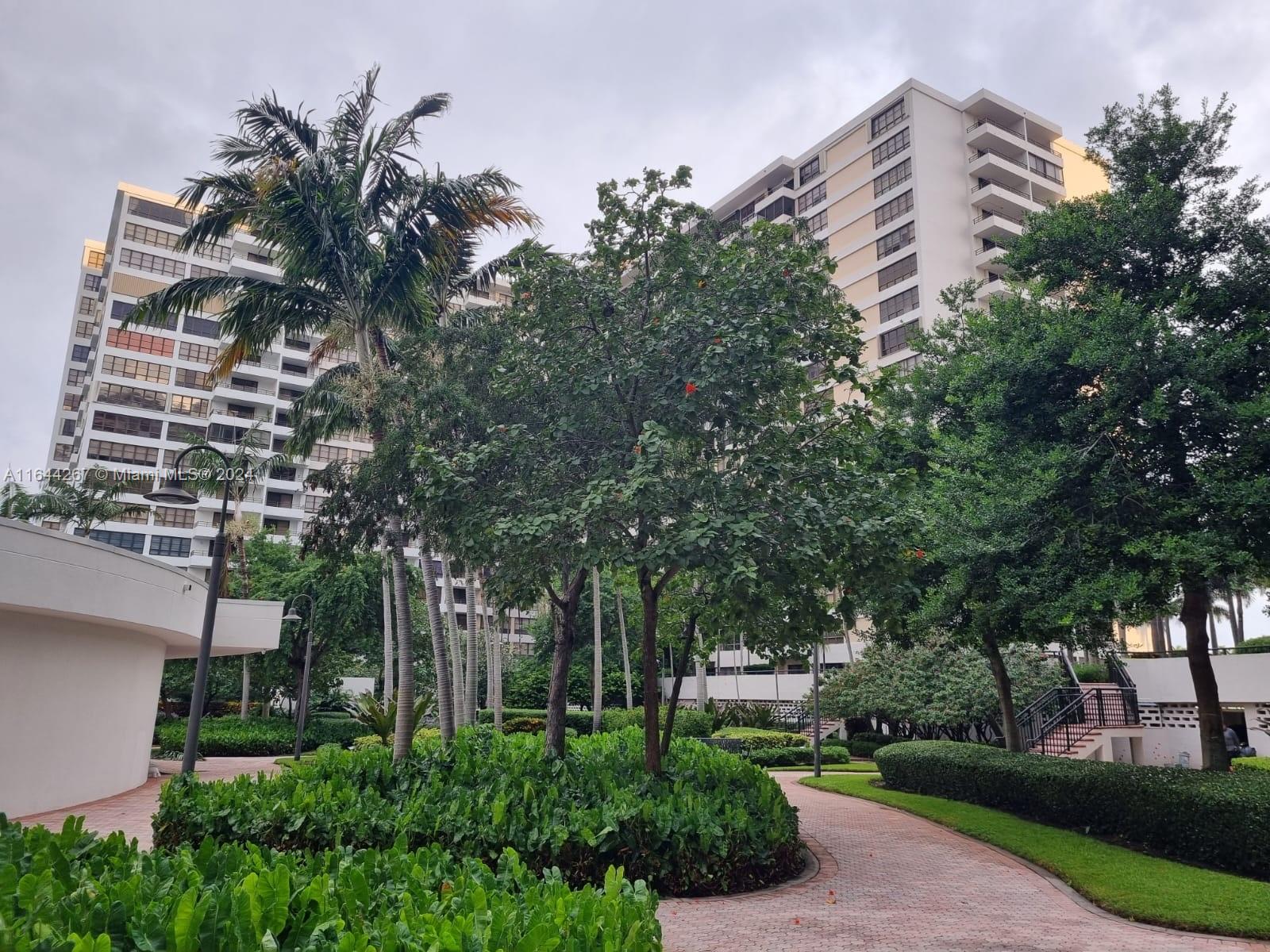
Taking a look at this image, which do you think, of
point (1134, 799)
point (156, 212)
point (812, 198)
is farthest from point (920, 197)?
point (156, 212)

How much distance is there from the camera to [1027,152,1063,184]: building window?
5188cm

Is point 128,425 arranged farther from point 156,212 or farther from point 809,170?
point 809,170

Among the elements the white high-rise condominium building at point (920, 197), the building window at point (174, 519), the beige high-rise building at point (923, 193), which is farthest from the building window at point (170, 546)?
the beige high-rise building at point (923, 193)

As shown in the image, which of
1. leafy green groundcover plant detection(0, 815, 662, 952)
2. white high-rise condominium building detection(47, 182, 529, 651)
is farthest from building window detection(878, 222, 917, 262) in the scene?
leafy green groundcover plant detection(0, 815, 662, 952)

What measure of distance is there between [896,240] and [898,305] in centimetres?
394

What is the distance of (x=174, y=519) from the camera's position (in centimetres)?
6275

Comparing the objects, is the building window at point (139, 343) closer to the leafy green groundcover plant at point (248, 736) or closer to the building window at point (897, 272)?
the leafy green groundcover plant at point (248, 736)

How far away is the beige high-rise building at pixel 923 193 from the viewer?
47.8 m

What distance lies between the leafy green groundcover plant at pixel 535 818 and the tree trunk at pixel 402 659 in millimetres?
3293

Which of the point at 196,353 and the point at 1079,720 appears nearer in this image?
the point at 1079,720

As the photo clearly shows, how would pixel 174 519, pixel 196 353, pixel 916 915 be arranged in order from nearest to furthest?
pixel 916 915 → pixel 174 519 → pixel 196 353

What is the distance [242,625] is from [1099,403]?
68.8 feet

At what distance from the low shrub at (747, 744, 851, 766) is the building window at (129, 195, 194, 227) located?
62318 mm

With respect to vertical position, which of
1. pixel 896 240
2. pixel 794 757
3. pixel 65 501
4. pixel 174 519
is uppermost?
pixel 896 240
